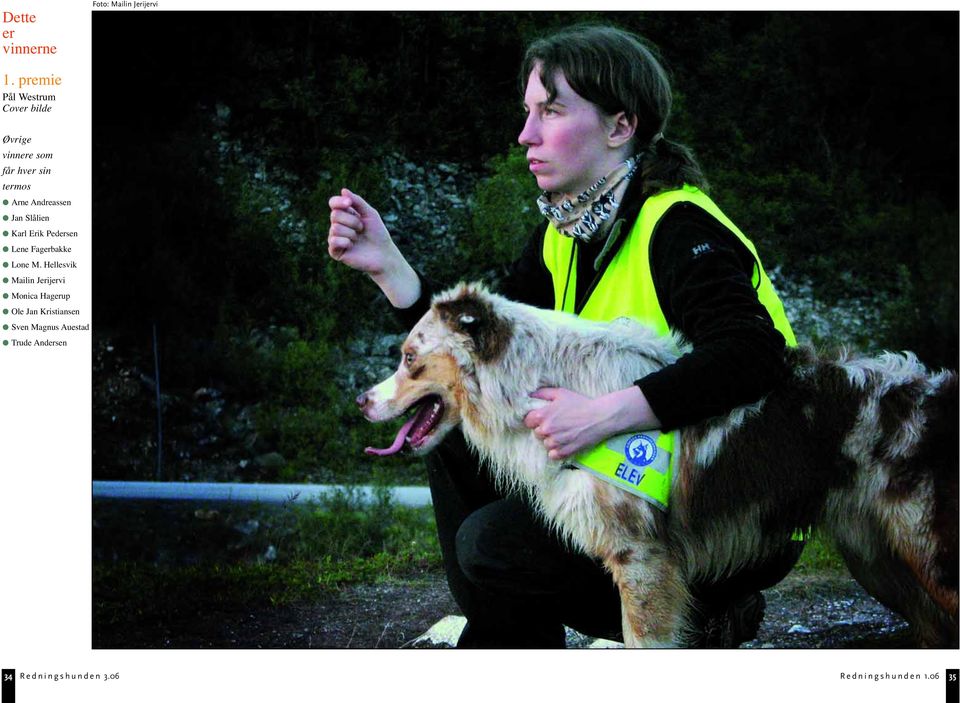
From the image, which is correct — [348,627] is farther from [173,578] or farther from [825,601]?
[825,601]

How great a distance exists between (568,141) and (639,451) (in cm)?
103

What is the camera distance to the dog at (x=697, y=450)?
114 inches

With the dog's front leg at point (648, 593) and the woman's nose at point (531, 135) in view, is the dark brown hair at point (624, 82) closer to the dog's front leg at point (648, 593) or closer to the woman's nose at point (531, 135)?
the woman's nose at point (531, 135)

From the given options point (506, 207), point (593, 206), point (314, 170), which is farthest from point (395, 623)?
point (314, 170)

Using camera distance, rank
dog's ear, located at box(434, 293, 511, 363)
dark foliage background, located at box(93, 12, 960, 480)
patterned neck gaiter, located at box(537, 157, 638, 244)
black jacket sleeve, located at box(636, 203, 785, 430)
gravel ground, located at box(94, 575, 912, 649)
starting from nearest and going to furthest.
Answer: black jacket sleeve, located at box(636, 203, 785, 430) < dog's ear, located at box(434, 293, 511, 363) < patterned neck gaiter, located at box(537, 157, 638, 244) < gravel ground, located at box(94, 575, 912, 649) < dark foliage background, located at box(93, 12, 960, 480)

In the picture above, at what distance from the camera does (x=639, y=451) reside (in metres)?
2.91

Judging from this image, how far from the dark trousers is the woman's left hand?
0.38m

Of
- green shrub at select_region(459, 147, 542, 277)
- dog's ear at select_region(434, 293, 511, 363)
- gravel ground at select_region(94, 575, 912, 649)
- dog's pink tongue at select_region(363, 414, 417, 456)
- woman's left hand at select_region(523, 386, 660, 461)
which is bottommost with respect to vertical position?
gravel ground at select_region(94, 575, 912, 649)

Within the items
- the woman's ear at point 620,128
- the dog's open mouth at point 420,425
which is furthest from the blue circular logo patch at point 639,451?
the woman's ear at point 620,128

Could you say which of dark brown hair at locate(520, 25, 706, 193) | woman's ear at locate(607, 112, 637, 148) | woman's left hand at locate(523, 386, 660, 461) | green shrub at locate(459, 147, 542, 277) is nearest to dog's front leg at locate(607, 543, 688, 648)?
woman's left hand at locate(523, 386, 660, 461)

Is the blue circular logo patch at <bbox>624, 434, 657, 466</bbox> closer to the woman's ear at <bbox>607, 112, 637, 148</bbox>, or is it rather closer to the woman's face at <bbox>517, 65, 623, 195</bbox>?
the woman's face at <bbox>517, 65, 623, 195</bbox>

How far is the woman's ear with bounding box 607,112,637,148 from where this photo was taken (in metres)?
3.25
